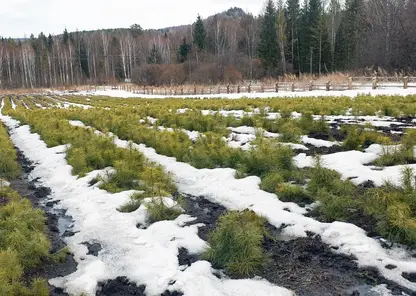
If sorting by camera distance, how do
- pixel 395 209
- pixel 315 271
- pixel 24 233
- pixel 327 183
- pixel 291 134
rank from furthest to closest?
pixel 291 134 < pixel 327 183 < pixel 24 233 < pixel 395 209 < pixel 315 271

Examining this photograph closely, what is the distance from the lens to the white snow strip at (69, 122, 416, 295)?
376 cm

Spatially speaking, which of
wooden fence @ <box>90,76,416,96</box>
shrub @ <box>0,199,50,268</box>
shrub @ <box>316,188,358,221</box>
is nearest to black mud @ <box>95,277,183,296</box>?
shrub @ <box>0,199,50,268</box>

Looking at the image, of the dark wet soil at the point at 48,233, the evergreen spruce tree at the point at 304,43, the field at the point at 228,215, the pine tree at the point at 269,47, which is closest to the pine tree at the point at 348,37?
the evergreen spruce tree at the point at 304,43

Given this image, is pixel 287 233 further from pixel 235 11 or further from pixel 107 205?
pixel 235 11

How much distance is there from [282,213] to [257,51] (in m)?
54.0

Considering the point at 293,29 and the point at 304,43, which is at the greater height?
the point at 293,29

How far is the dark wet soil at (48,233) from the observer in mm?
4098

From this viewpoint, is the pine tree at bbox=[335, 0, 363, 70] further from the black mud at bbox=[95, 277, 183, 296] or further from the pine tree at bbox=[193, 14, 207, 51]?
the black mud at bbox=[95, 277, 183, 296]

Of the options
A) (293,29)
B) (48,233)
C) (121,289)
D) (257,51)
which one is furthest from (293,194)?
(293,29)

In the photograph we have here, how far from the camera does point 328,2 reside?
200 feet

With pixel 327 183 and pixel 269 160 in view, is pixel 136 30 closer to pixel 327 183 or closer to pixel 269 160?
pixel 269 160

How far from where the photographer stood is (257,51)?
56.5 metres

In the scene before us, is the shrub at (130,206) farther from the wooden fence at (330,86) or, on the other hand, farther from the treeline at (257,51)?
the treeline at (257,51)

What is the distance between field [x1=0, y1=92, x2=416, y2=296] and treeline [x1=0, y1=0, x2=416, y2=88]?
98.3 ft
